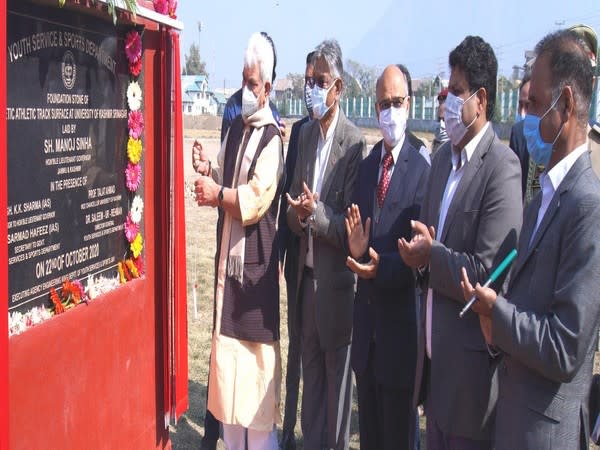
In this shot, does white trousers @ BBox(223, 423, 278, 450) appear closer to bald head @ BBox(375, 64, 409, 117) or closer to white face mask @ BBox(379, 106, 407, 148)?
white face mask @ BBox(379, 106, 407, 148)

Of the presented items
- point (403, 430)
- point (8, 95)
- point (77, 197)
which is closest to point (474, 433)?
point (403, 430)

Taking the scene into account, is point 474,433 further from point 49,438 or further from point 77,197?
point 77,197

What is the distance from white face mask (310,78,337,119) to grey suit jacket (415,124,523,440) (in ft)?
4.81

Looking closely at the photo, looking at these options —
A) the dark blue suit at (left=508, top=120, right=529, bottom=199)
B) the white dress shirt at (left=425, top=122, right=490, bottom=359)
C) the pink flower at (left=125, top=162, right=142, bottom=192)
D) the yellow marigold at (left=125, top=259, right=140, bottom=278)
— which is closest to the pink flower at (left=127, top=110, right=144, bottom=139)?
the pink flower at (left=125, top=162, right=142, bottom=192)

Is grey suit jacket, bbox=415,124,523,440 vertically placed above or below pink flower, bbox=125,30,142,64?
below

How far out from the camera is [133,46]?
3.43 metres

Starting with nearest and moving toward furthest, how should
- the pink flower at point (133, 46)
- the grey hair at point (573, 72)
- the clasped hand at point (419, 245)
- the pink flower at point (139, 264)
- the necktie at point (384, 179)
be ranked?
the grey hair at point (573, 72) < the clasped hand at point (419, 245) < the pink flower at point (133, 46) < the pink flower at point (139, 264) < the necktie at point (384, 179)

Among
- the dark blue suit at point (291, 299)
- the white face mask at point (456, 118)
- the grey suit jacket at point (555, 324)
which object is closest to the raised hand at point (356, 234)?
the white face mask at point (456, 118)

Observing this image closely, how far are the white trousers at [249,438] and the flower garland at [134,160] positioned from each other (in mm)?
1324

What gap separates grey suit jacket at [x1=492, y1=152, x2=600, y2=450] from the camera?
2.29 m

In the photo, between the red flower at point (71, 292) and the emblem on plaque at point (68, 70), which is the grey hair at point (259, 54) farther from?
the red flower at point (71, 292)

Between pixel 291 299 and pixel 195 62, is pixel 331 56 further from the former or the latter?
pixel 195 62

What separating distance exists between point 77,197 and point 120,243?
1.70 feet

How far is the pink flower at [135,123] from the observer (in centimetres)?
348
